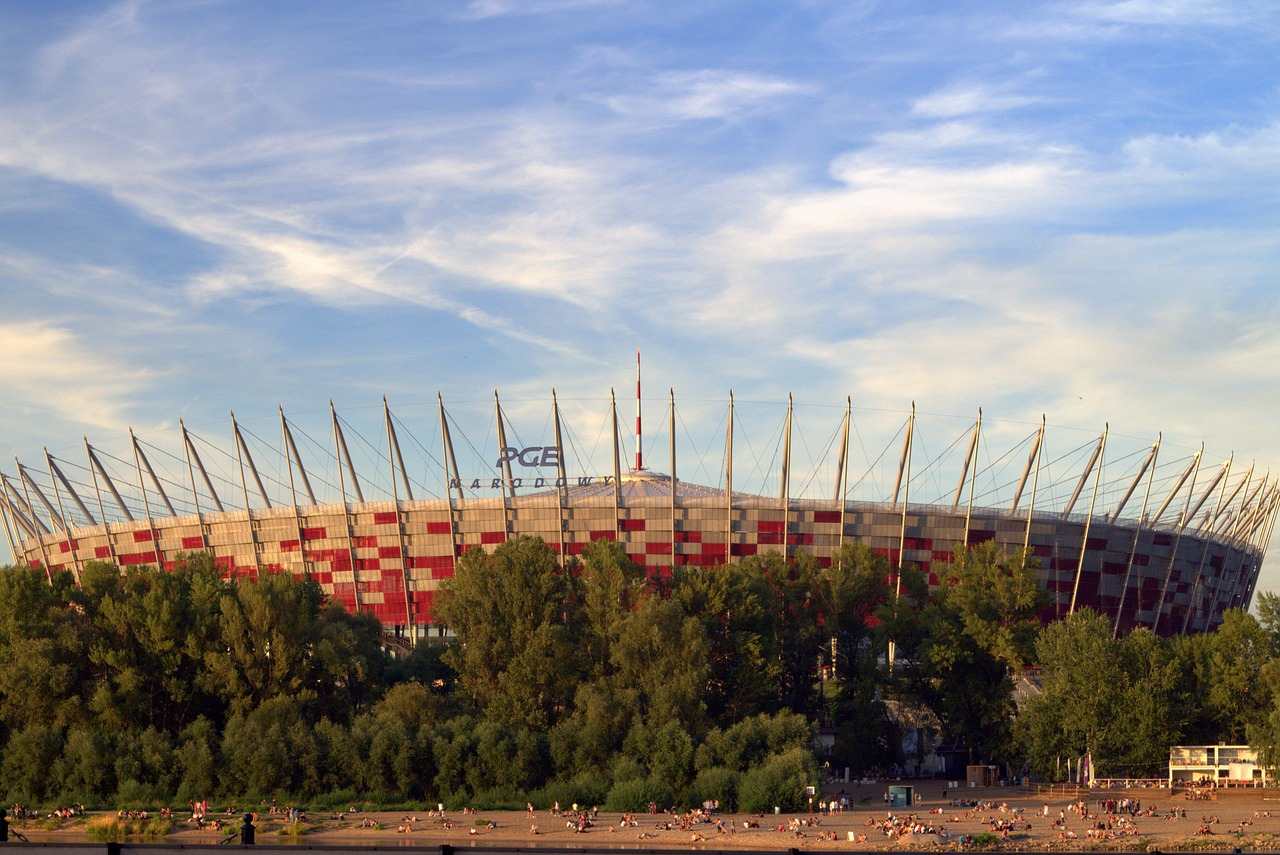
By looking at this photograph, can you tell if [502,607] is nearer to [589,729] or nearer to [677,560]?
[589,729]

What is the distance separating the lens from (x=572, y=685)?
3095 inches

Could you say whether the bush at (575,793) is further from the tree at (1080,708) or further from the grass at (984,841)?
the tree at (1080,708)

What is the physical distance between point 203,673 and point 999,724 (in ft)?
157

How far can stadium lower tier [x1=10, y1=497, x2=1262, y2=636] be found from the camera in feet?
360

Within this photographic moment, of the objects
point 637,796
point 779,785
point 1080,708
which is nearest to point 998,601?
point 1080,708

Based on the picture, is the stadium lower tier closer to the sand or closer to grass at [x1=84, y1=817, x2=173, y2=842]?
the sand

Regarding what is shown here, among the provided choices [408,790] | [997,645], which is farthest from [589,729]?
[997,645]

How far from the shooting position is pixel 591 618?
272 ft

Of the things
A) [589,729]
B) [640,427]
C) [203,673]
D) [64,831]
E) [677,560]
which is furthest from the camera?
[640,427]

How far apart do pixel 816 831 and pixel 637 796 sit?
10705 mm

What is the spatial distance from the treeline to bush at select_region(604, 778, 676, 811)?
144mm

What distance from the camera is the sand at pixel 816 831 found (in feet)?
188

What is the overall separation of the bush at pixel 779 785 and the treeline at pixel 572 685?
140 mm

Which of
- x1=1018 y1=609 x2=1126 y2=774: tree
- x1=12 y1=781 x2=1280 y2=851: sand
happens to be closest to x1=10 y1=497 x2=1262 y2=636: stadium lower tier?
x1=1018 y1=609 x2=1126 y2=774: tree
